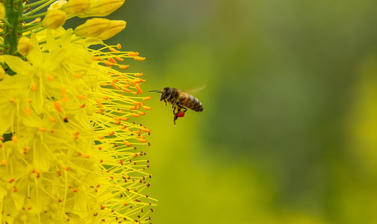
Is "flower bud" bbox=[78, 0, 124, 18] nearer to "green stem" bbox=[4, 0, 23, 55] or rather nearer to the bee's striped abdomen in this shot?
"green stem" bbox=[4, 0, 23, 55]

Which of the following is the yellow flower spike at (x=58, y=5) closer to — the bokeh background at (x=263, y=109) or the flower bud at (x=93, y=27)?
the flower bud at (x=93, y=27)

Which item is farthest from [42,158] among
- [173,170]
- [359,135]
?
[359,135]

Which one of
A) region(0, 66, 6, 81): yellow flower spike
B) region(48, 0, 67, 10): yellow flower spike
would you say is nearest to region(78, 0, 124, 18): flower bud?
region(48, 0, 67, 10): yellow flower spike

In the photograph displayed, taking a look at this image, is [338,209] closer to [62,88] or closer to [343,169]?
[343,169]

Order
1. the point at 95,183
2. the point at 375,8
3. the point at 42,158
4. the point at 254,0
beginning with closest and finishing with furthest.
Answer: the point at 42,158 < the point at 95,183 < the point at 375,8 < the point at 254,0

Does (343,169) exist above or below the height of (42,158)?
above

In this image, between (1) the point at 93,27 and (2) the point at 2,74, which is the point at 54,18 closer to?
(1) the point at 93,27

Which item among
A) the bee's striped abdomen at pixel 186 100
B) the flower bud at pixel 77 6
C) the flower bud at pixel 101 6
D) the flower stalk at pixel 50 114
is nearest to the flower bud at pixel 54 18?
the flower stalk at pixel 50 114
